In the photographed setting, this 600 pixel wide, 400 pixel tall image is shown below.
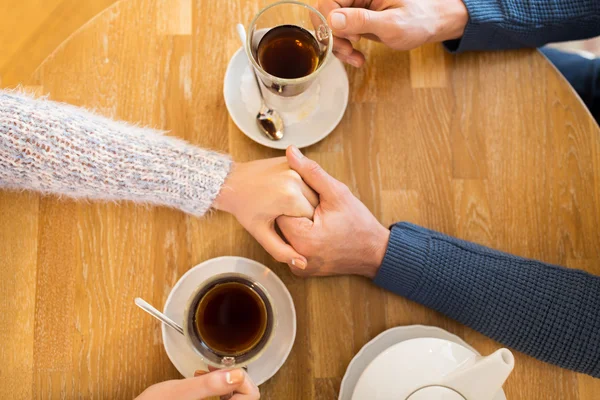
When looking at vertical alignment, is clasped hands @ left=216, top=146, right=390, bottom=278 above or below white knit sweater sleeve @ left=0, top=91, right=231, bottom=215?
below

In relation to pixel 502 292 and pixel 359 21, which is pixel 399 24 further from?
pixel 502 292

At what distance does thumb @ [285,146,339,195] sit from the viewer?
81cm

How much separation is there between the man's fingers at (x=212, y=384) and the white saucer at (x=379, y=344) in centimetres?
21

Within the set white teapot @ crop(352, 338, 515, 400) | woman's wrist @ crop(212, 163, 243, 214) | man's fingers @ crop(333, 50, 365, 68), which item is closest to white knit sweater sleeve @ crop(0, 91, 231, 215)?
woman's wrist @ crop(212, 163, 243, 214)

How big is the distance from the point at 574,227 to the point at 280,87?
614mm

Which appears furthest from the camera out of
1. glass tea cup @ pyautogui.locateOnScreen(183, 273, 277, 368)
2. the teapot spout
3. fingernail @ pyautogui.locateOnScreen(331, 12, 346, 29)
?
fingernail @ pyautogui.locateOnScreen(331, 12, 346, 29)

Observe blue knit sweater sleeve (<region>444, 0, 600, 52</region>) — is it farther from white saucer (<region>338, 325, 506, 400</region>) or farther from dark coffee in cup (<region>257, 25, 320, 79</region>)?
white saucer (<region>338, 325, 506, 400</region>)

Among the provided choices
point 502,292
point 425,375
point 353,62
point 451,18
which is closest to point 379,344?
point 425,375

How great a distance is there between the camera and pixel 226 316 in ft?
2.59

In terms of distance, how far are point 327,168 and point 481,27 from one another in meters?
0.40

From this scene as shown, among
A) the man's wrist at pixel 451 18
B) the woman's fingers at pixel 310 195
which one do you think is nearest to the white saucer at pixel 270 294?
the woman's fingers at pixel 310 195

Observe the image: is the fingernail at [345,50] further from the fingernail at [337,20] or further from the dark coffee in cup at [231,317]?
the dark coffee in cup at [231,317]

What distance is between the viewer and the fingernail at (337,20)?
822 mm

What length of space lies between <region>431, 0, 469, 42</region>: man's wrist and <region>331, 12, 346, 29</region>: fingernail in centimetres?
19
